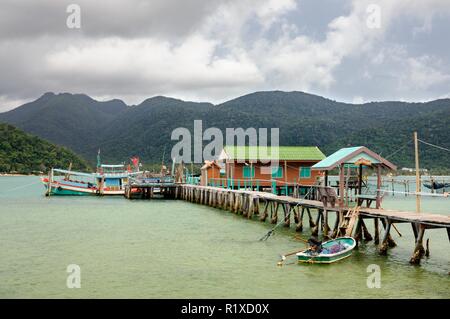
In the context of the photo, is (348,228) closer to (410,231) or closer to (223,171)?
(410,231)

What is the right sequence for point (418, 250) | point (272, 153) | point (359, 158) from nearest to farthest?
1. point (418, 250)
2. point (359, 158)
3. point (272, 153)

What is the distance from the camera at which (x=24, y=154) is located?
116 metres

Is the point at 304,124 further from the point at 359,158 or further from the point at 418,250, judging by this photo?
the point at 418,250

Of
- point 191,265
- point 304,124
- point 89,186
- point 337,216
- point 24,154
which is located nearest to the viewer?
point 191,265

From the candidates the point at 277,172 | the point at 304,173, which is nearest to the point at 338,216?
the point at 277,172

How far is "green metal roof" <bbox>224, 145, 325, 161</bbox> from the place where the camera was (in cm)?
4347

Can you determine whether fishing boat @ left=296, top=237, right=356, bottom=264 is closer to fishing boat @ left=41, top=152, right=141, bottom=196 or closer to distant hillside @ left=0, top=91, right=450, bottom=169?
fishing boat @ left=41, top=152, right=141, bottom=196

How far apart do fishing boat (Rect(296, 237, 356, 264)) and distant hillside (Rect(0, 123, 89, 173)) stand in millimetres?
102874

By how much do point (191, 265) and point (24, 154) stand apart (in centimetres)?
10733

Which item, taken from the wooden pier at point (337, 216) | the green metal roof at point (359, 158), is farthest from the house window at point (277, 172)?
the green metal roof at point (359, 158)

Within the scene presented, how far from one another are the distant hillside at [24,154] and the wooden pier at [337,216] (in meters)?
79.5

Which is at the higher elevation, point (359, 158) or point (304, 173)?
point (359, 158)

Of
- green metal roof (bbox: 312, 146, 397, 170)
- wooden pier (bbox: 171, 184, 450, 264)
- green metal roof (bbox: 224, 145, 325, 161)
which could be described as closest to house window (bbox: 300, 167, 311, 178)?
green metal roof (bbox: 224, 145, 325, 161)
